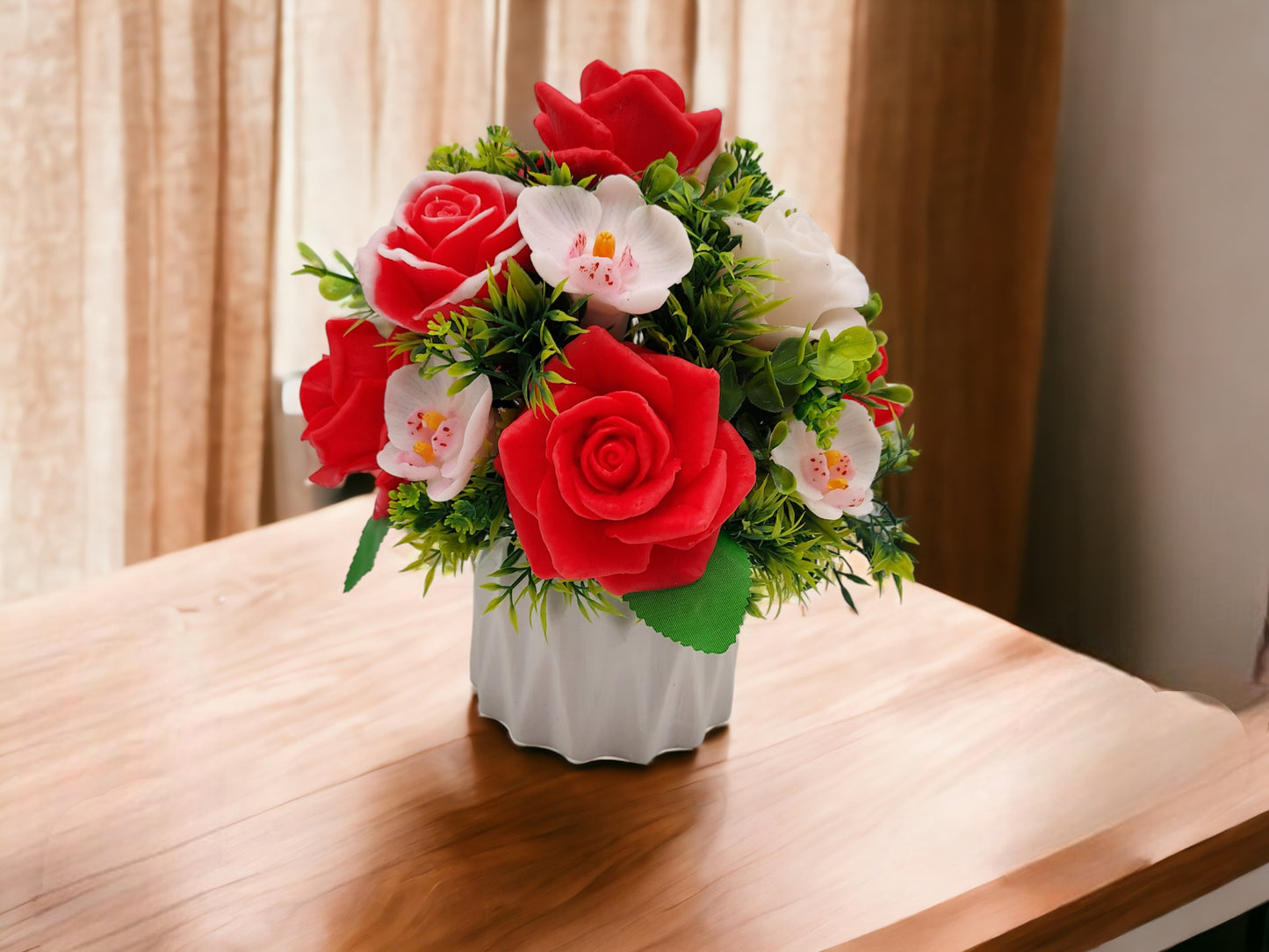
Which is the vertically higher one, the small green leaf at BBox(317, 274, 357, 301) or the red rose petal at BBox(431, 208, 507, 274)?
the red rose petal at BBox(431, 208, 507, 274)

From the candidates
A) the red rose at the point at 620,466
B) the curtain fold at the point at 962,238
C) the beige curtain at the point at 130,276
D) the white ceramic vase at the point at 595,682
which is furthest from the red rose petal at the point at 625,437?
the curtain fold at the point at 962,238

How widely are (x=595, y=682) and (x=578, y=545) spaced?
0.44 ft

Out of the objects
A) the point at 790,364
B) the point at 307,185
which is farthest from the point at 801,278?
the point at 307,185

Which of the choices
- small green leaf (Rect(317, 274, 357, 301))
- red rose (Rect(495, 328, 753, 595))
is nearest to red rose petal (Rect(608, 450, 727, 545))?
red rose (Rect(495, 328, 753, 595))

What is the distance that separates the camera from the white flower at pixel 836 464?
58 centimetres

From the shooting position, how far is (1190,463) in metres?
1.24

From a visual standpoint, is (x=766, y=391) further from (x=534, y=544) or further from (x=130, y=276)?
(x=130, y=276)

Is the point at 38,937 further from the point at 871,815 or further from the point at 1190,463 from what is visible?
the point at 1190,463

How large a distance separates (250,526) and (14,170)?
460mm

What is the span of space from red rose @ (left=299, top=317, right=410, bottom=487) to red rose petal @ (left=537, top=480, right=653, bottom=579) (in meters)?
0.12

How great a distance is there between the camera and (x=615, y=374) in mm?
541

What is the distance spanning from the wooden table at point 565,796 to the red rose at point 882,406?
0.20 metres

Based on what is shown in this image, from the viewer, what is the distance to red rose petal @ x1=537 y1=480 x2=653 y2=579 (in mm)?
525

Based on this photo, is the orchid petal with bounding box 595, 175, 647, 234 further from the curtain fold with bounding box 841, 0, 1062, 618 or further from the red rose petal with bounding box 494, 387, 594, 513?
the curtain fold with bounding box 841, 0, 1062, 618
